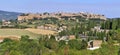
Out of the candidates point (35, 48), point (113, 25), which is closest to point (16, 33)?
point (113, 25)

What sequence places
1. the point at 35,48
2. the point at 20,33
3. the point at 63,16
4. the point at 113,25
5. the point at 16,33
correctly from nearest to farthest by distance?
the point at 35,48 < the point at 113,25 < the point at 16,33 < the point at 20,33 < the point at 63,16

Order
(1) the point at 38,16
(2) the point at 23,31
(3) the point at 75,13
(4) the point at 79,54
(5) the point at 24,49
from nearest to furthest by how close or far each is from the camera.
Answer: (4) the point at 79,54 < (5) the point at 24,49 < (2) the point at 23,31 < (1) the point at 38,16 < (3) the point at 75,13

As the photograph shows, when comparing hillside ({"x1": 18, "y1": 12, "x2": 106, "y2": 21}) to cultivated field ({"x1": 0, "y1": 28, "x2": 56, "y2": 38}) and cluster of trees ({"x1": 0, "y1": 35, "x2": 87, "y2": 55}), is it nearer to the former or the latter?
cultivated field ({"x1": 0, "y1": 28, "x2": 56, "y2": 38})

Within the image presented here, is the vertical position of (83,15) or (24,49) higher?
(24,49)

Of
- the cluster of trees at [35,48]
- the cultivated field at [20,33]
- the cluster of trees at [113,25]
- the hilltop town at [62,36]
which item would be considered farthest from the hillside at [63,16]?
the cluster of trees at [35,48]

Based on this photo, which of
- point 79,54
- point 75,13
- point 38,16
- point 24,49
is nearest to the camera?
point 79,54

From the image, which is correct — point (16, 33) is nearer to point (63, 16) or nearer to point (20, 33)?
point (20, 33)

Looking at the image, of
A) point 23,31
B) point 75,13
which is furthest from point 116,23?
point 75,13

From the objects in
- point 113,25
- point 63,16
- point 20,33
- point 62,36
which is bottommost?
point 63,16

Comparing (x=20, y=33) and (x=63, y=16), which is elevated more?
(x=20, y=33)

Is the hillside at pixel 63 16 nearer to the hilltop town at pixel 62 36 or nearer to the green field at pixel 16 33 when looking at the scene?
the hilltop town at pixel 62 36

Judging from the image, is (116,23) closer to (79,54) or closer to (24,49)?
(24,49)
